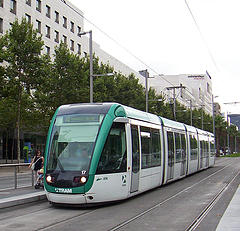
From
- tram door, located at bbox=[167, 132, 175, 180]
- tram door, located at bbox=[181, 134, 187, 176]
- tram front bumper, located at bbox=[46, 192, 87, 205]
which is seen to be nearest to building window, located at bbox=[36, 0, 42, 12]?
tram door, located at bbox=[181, 134, 187, 176]

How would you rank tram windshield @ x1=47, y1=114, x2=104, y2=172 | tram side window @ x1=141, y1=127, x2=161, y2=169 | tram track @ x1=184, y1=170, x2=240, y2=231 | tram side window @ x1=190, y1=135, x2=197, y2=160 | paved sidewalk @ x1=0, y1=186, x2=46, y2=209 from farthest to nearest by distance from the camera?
1. tram side window @ x1=190, y1=135, x2=197, y2=160
2. tram side window @ x1=141, y1=127, x2=161, y2=169
3. paved sidewalk @ x1=0, y1=186, x2=46, y2=209
4. tram windshield @ x1=47, y1=114, x2=104, y2=172
5. tram track @ x1=184, y1=170, x2=240, y2=231

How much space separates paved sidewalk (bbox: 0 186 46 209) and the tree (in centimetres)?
1316

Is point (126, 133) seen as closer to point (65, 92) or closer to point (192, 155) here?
point (192, 155)

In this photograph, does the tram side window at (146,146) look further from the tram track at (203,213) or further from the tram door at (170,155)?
the tram door at (170,155)

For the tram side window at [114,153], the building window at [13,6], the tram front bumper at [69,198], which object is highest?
the building window at [13,6]

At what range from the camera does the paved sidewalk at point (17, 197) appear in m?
10.8

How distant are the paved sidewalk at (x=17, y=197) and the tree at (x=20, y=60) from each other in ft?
43.2

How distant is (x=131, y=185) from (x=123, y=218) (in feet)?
8.31

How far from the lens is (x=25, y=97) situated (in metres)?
28.6

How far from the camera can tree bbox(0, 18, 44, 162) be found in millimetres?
26906

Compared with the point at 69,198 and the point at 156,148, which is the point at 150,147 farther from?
the point at 69,198

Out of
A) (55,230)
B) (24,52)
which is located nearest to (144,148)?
(55,230)

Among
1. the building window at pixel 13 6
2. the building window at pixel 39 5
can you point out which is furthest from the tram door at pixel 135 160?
the building window at pixel 39 5

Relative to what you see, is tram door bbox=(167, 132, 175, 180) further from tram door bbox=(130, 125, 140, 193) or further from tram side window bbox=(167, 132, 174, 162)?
tram door bbox=(130, 125, 140, 193)
